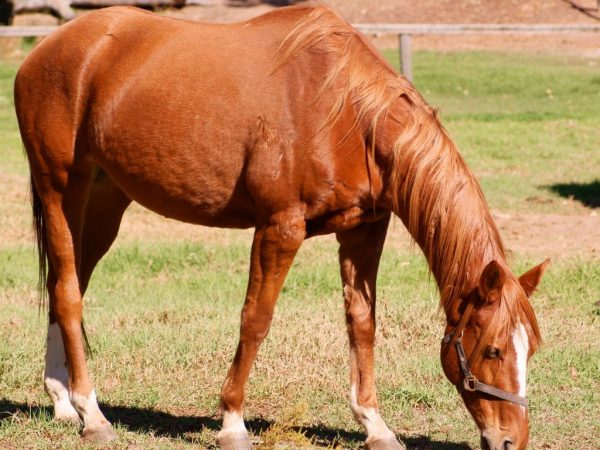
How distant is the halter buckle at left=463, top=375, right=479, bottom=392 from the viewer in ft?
12.6

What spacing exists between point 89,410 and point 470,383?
5.75ft

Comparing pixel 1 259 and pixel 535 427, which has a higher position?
pixel 535 427

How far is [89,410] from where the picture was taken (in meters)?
4.58

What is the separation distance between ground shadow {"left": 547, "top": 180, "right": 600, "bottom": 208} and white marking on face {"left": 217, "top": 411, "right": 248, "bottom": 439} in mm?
6485

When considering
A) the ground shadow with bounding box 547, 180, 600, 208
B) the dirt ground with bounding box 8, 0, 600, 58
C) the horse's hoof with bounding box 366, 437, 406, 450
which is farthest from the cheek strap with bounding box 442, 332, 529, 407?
the dirt ground with bounding box 8, 0, 600, 58

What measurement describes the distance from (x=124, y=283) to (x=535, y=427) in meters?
3.72

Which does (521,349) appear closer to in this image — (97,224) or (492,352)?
(492,352)

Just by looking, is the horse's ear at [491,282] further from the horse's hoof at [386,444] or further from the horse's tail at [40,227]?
the horse's tail at [40,227]

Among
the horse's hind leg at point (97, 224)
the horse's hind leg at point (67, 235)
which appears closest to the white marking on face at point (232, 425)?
the horse's hind leg at point (67, 235)

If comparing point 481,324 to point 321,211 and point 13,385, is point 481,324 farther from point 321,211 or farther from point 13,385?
point 13,385

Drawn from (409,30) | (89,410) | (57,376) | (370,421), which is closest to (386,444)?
(370,421)

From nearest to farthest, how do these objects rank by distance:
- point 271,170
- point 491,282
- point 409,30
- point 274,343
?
point 491,282, point 271,170, point 274,343, point 409,30

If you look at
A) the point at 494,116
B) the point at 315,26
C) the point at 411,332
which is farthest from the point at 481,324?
the point at 494,116

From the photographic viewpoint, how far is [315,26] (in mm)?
4434
